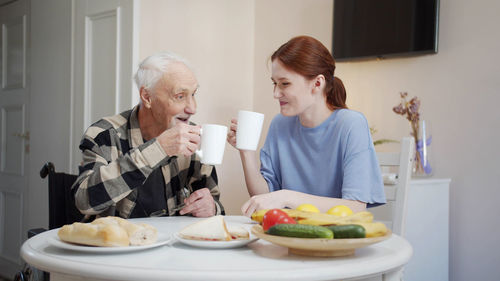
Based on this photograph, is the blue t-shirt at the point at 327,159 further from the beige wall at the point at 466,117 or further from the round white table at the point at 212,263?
the beige wall at the point at 466,117

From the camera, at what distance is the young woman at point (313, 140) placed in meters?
1.61

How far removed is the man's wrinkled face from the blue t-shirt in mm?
355

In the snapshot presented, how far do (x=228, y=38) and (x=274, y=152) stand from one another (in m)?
2.28

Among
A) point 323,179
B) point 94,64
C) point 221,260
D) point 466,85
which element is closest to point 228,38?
point 94,64

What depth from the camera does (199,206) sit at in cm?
163

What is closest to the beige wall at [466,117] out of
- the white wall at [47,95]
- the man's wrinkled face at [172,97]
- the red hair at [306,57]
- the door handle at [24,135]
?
the red hair at [306,57]

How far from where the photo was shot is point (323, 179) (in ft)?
5.61

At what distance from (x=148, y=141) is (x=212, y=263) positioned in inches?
27.2

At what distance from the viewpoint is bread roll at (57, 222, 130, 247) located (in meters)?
0.94

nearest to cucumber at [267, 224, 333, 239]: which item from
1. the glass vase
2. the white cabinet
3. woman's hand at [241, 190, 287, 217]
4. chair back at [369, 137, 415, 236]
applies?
woman's hand at [241, 190, 287, 217]

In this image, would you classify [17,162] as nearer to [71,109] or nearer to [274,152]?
[71,109]

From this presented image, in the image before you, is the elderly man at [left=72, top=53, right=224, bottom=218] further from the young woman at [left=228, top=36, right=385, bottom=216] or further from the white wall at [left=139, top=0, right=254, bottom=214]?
the white wall at [left=139, top=0, right=254, bottom=214]

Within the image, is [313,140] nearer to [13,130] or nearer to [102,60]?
[102,60]

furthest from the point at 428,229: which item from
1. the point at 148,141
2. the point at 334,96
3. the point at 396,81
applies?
the point at 148,141
